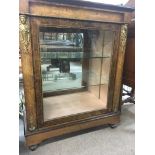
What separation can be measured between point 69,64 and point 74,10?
1.49 ft

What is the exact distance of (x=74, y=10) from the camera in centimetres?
97

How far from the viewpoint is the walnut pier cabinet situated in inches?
36.7

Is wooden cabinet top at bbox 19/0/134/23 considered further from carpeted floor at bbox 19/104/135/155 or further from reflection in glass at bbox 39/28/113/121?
carpeted floor at bbox 19/104/135/155

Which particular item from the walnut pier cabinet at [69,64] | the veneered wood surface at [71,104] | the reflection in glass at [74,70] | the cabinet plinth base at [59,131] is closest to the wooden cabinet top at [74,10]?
the walnut pier cabinet at [69,64]

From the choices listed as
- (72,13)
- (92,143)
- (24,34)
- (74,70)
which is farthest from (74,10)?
(92,143)

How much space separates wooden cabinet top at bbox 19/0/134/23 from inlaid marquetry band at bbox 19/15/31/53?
1.5 inches

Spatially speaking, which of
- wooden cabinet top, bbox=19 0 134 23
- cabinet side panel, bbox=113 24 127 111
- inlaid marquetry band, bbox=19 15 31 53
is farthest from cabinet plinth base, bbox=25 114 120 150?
wooden cabinet top, bbox=19 0 134 23

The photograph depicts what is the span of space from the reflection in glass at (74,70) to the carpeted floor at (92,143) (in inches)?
8.6

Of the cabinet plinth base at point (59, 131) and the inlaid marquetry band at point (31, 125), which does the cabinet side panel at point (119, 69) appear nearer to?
the cabinet plinth base at point (59, 131)

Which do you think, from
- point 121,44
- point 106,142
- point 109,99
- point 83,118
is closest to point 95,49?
point 121,44

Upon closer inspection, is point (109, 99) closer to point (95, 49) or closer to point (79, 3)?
point (95, 49)
